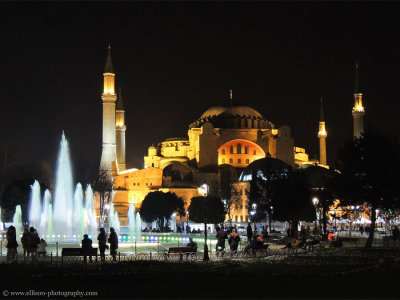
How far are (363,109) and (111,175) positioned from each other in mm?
35061

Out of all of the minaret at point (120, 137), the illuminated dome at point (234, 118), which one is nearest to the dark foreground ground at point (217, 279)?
the minaret at point (120, 137)

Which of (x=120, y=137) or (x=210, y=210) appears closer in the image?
(x=210, y=210)

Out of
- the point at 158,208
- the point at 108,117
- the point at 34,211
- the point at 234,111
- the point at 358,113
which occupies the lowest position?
the point at 34,211

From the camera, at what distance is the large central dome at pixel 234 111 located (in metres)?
115

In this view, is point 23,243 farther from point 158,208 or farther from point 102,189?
point 158,208

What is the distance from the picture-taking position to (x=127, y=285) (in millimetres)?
15500

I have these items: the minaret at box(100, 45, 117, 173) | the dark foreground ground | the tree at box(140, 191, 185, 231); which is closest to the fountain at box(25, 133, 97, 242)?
the dark foreground ground

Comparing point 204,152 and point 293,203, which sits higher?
point 204,152

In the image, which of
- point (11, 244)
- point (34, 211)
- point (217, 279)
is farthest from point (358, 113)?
point (217, 279)

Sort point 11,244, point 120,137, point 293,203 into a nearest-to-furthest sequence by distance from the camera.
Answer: point 11,244 < point 293,203 < point 120,137

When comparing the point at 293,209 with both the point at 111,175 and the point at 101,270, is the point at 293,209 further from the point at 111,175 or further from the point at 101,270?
the point at 111,175

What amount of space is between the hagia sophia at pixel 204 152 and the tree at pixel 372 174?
5560cm

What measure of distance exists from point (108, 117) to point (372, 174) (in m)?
56.7

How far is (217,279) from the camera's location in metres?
16.7
